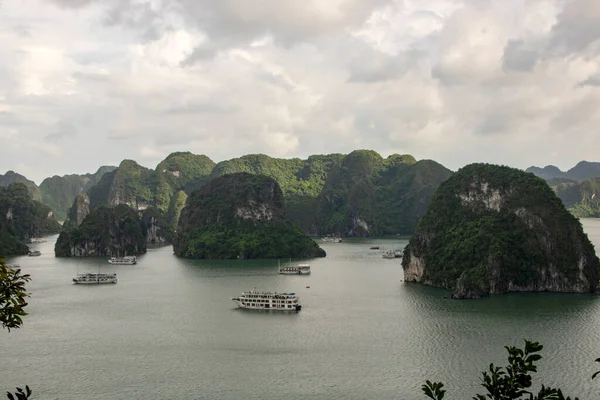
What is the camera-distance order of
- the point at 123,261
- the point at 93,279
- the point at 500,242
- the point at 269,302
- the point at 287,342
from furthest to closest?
the point at 123,261, the point at 93,279, the point at 500,242, the point at 269,302, the point at 287,342

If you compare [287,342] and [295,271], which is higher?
[295,271]

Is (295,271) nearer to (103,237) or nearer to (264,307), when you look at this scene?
(264,307)

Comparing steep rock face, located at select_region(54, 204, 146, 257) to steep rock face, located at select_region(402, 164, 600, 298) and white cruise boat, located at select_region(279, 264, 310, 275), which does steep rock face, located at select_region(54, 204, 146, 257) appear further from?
steep rock face, located at select_region(402, 164, 600, 298)

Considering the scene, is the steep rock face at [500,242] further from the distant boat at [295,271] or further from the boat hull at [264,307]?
the distant boat at [295,271]

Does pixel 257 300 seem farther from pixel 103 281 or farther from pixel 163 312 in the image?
pixel 103 281

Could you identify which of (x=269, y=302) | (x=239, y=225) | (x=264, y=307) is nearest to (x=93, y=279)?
(x=264, y=307)

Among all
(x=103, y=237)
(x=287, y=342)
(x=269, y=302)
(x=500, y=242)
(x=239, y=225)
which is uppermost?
(x=239, y=225)

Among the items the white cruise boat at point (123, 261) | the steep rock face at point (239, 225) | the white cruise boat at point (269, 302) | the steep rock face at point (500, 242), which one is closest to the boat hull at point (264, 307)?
the white cruise boat at point (269, 302)

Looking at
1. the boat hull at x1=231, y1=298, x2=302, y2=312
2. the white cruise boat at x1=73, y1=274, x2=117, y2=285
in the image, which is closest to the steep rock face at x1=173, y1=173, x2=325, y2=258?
the white cruise boat at x1=73, y1=274, x2=117, y2=285
